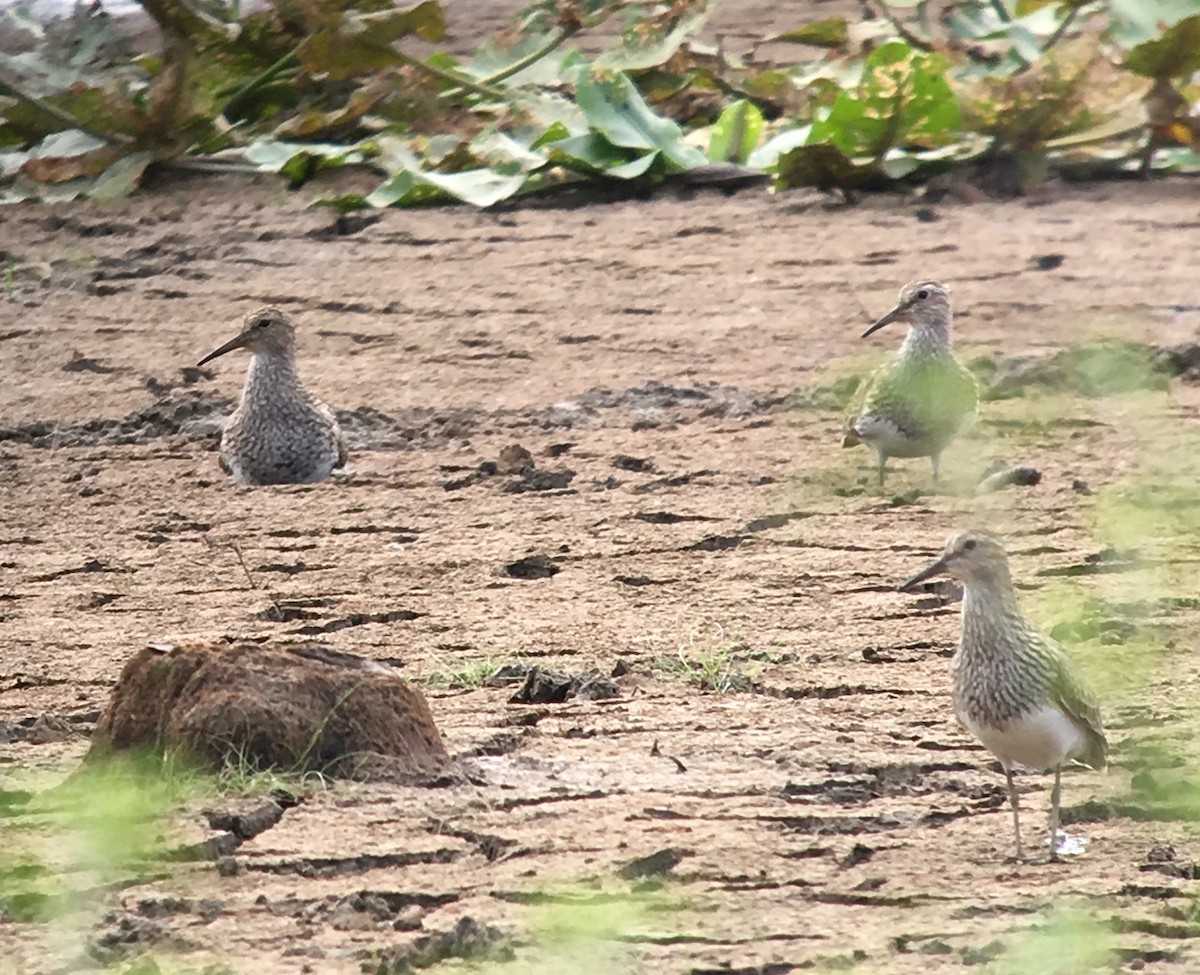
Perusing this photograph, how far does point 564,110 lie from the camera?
12070mm

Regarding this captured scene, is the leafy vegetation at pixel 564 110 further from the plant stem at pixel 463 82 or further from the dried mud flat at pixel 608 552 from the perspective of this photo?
the dried mud flat at pixel 608 552

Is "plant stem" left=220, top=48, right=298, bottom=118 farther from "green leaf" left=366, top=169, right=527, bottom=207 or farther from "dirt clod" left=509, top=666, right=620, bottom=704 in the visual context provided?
"dirt clod" left=509, top=666, right=620, bottom=704

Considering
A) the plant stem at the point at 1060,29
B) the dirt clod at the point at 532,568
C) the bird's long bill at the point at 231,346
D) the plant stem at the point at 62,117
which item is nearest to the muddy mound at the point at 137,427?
the bird's long bill at the point at 231,346

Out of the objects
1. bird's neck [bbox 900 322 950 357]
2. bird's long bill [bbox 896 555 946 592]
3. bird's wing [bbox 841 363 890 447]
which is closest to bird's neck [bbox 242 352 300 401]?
bird's wing [bbox 841 363 890 447]

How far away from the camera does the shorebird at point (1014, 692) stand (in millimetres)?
4766

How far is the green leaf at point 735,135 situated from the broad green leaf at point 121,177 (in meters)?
2.93

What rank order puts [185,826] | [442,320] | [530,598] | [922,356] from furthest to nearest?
[442,320] → [922,356] → [530,598] → [185,826]

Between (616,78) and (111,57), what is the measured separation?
11.8ft

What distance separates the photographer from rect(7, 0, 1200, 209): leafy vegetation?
11.6 metres

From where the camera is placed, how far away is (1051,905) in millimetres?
4195

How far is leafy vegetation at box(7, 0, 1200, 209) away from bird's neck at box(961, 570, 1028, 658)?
6325 mm

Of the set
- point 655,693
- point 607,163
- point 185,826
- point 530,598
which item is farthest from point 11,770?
point 607,163

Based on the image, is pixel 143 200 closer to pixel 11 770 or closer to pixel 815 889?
pixel 11 770

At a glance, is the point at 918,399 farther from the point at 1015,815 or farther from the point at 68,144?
the point at 68,144
